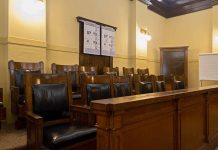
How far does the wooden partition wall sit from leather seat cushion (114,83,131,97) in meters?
0.83

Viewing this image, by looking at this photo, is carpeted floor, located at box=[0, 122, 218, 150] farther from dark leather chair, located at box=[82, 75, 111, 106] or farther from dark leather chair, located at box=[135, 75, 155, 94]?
dark leather chair, located at box=[135, 75, 155, 94]

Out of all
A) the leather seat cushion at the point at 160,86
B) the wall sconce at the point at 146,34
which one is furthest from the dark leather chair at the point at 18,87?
the wall sconce at the point at 146,34

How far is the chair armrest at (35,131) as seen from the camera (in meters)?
1.70

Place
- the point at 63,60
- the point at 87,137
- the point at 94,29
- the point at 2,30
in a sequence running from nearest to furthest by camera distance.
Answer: the point at 87,137 → the point at 2,30 → the point at 63,60 → the point at 94,29

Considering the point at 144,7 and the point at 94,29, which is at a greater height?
the point at 144,7

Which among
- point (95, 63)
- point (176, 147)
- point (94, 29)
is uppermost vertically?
point (94, 29)

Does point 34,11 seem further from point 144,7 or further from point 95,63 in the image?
point 144,7

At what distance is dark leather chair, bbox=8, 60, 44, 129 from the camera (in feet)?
9.63

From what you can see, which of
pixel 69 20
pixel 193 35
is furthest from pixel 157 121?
pixel 193 35

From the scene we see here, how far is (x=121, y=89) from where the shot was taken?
2.72m

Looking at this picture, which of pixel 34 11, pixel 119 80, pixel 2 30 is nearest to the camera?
pixel 119 80

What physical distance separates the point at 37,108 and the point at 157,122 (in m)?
1.10

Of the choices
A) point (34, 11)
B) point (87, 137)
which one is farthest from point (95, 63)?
point (87, 137)

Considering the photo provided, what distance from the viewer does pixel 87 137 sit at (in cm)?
182
